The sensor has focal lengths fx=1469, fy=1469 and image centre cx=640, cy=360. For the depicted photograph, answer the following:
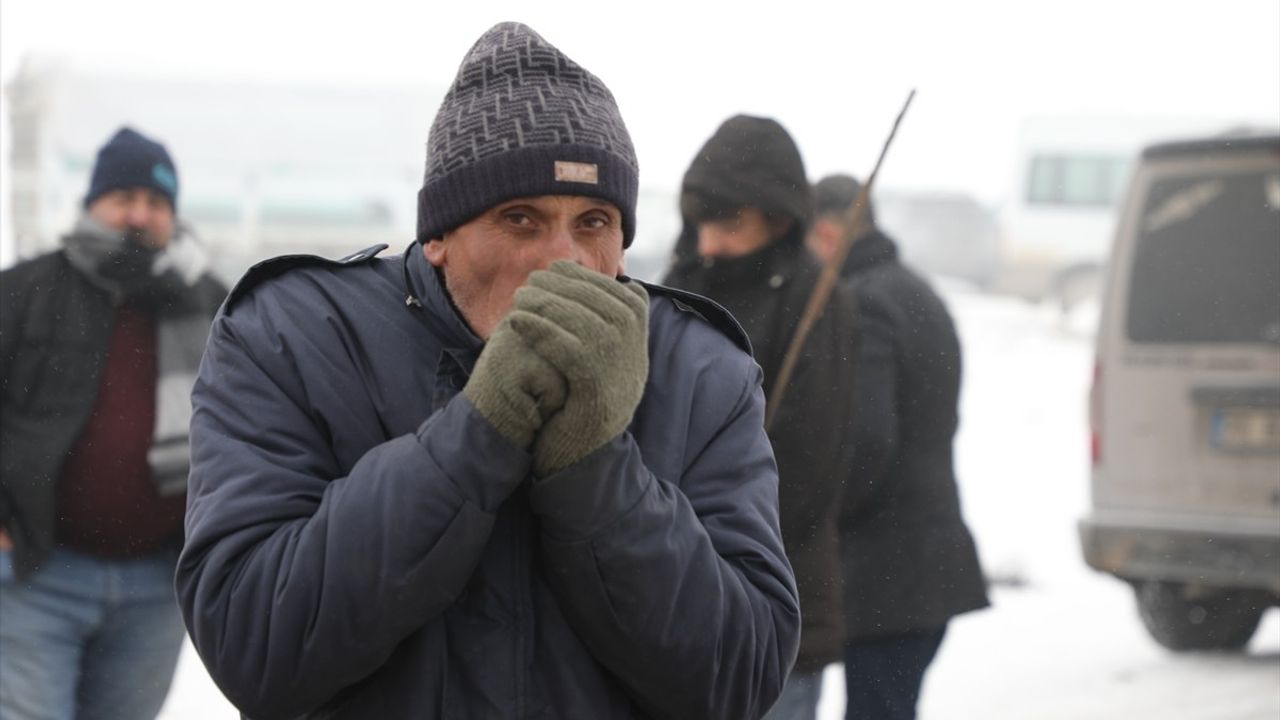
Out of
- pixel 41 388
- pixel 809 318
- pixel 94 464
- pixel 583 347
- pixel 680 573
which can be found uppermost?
pixel 583 347

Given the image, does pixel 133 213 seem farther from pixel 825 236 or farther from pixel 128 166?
pixel 825 236

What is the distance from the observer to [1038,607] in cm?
501

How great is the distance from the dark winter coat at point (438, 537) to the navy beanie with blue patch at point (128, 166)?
5.81 feet

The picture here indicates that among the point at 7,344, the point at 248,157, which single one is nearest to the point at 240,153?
the point at 248,157

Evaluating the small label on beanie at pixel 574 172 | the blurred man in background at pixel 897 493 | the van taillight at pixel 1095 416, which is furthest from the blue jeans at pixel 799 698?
the van taillight at pixel 1095 416

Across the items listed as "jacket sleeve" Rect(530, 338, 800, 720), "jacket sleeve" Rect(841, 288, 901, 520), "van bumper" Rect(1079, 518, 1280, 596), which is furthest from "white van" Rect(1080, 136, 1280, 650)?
"jacket sleeve" Rect(530, 338, 800, 720)

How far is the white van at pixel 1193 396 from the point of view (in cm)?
344

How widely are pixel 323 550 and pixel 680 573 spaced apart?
337 mm

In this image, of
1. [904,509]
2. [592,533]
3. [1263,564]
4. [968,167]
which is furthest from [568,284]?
[1263,564]

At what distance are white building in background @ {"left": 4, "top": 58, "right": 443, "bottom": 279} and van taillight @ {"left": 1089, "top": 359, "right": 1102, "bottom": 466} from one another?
216 cm

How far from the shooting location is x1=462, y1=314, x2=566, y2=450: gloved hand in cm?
132

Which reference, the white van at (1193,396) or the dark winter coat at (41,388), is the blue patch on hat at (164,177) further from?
the white van at (1193,396)

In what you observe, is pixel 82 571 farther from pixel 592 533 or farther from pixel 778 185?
pixel 592 533

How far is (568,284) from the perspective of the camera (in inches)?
52.7
